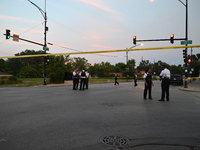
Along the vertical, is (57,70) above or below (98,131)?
above

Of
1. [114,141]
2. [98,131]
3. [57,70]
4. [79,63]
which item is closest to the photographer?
[114,141]

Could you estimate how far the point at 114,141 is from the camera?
3465 mm

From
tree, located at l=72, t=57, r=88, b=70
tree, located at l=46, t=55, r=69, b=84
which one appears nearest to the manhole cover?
tree, located at l=46, t=55, r=69, b=84

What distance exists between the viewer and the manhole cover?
10.9 feet

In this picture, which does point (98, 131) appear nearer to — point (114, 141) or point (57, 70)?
point (114, 141)

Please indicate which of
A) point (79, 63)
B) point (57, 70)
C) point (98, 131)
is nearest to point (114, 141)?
point (98, 131)

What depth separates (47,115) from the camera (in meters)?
5.54

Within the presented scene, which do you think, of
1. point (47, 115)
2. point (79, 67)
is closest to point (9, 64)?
point (79, 67)

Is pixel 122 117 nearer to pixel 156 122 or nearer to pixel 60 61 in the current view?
pixel 156 122

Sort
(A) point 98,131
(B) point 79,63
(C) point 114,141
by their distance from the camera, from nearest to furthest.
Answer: (C) point 114,141
(A) point 98,131
(B) point 79,63

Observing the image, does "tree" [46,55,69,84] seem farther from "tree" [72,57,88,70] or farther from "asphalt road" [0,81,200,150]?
"tree" [72,57,88,70]

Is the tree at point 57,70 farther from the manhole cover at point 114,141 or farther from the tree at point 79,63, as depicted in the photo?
the tree at point 79,63

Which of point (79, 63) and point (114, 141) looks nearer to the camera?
point (114, 141)

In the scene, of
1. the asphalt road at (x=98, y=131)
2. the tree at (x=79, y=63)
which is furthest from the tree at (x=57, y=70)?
the tree at (x=79, y=63)
